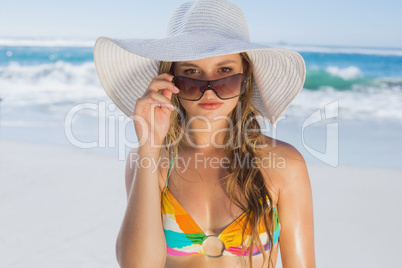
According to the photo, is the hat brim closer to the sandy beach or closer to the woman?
the woman

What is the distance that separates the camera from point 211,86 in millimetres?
1931

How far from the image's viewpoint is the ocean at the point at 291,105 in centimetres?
741

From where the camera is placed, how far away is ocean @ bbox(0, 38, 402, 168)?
24.3 ft

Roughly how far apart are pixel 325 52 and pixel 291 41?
11.0ft

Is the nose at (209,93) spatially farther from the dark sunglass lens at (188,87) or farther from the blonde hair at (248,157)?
the blonde hair at (248,157)

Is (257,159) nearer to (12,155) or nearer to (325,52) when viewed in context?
→ (12,155)

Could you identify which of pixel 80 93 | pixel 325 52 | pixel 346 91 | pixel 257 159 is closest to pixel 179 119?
pixel 257 159

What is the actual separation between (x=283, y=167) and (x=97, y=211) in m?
3.18

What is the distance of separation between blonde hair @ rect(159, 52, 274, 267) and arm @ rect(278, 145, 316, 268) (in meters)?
0.07

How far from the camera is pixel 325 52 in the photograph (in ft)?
77.1

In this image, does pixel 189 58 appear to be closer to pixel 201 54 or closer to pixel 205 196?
pixel 201 54

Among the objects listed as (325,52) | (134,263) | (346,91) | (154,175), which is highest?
(325,52)
